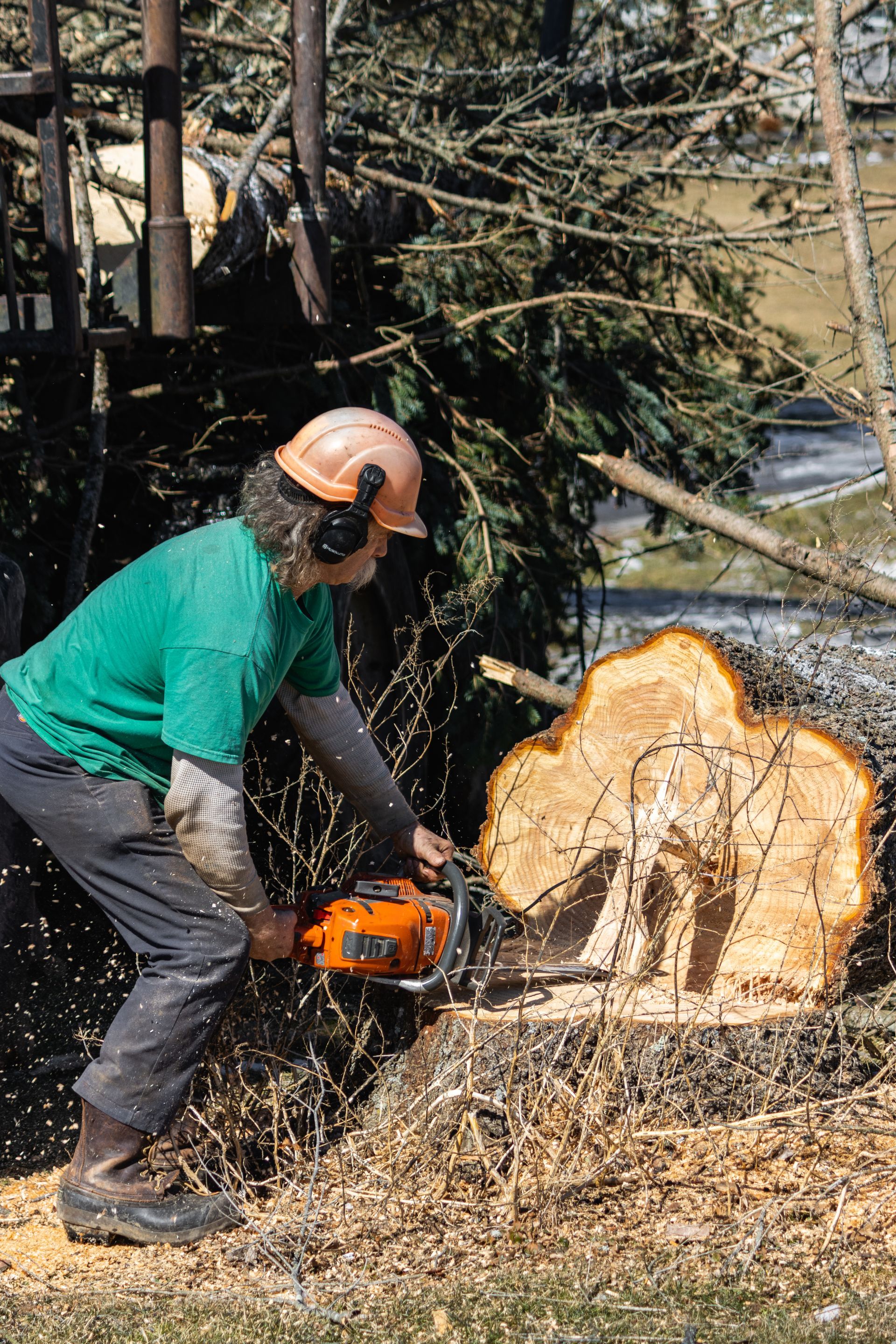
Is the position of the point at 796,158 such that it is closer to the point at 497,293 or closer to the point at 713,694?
the point at 497,293

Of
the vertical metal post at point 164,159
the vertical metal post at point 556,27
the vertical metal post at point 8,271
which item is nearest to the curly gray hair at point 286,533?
the vertical metal post at point 8,271

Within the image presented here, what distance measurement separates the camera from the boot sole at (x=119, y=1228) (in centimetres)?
283

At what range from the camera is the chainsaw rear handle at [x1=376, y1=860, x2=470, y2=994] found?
9.75 ft

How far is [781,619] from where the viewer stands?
3.08 meters

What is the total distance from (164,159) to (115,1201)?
3.11 m

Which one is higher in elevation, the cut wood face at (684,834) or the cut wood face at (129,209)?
the cut wood face at (129,209)

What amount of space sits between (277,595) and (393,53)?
6050 mm

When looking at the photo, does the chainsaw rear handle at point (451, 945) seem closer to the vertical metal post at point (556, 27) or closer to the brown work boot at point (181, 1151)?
the brown work boot at point (181, 1151)

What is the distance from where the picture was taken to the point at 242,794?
275 centimetres

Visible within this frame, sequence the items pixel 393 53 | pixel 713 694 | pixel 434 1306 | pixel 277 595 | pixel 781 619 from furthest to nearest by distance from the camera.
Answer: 1. pixel 393 53
2. pixel 713 694
3. pixel 781 619
4. pixel 277 595
5. pixel 434 1306

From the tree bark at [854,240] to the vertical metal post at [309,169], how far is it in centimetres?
185

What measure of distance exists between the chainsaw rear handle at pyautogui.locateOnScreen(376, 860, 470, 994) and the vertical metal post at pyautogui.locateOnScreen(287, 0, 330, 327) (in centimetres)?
251

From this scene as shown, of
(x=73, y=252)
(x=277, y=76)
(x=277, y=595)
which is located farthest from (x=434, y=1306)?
(x=277, y=76)

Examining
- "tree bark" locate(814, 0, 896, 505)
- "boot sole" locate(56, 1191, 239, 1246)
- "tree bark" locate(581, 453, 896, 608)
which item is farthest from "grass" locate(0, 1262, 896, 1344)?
"tree bark" locate(814, 0, 896, 505)
